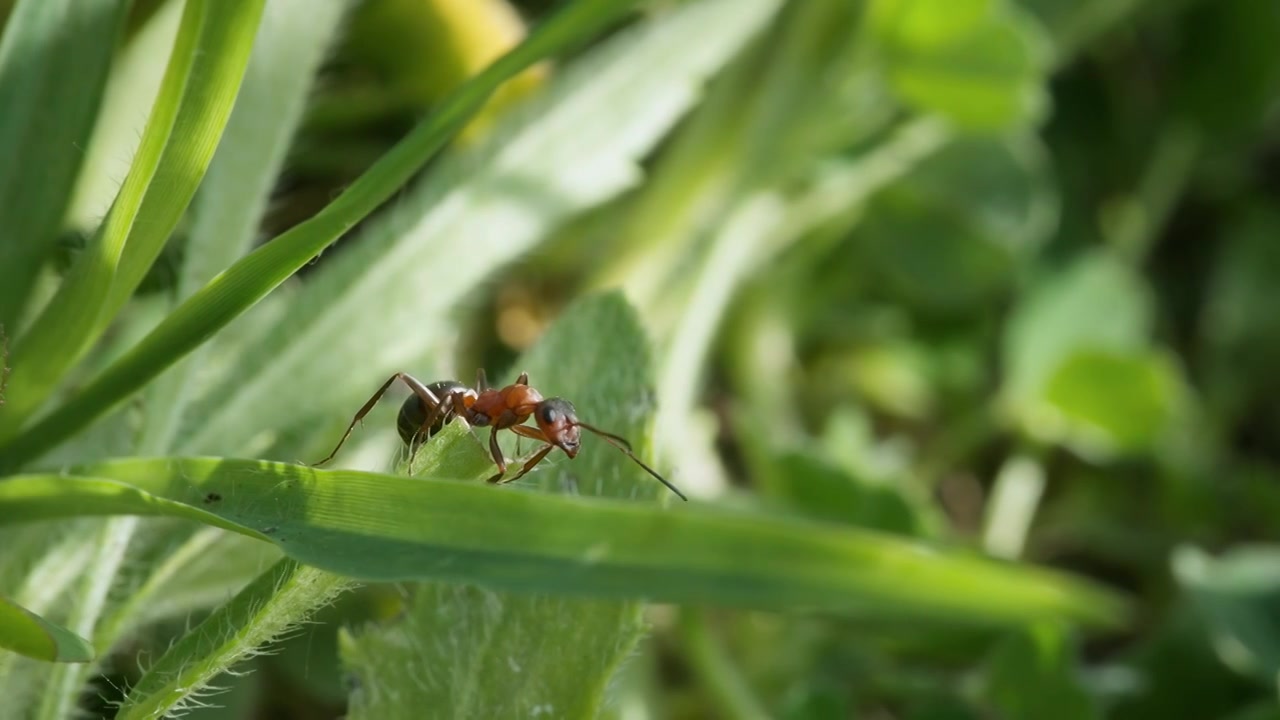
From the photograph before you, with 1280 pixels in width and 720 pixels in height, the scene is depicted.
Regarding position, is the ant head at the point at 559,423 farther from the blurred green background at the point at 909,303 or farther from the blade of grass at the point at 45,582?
the blade of grass at the point at 45,582

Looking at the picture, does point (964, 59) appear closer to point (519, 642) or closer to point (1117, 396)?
point (1117, 396)

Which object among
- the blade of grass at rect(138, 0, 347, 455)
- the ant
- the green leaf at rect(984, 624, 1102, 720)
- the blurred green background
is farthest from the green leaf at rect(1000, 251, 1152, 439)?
the blade of grass at rect(138, 0, 347, 455)

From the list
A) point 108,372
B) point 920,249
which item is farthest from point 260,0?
point 920,249

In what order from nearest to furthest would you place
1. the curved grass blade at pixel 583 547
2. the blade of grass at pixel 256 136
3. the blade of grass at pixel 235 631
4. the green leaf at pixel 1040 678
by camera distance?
the curved grass blade at pixel 583 547 < the blade of grass at pixel 235 631 < the blade of grass at pixel 256 136 < the green leaf at pixel 1040 678

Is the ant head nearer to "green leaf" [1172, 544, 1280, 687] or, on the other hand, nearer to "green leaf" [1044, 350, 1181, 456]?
"green leaf" [1172, 544, 1280, 687]

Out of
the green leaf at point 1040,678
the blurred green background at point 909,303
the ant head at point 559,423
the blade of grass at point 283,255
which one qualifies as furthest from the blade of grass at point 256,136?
the green leaf at point 1040,678

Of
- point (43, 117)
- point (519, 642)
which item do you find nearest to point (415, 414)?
point (519, 642)
